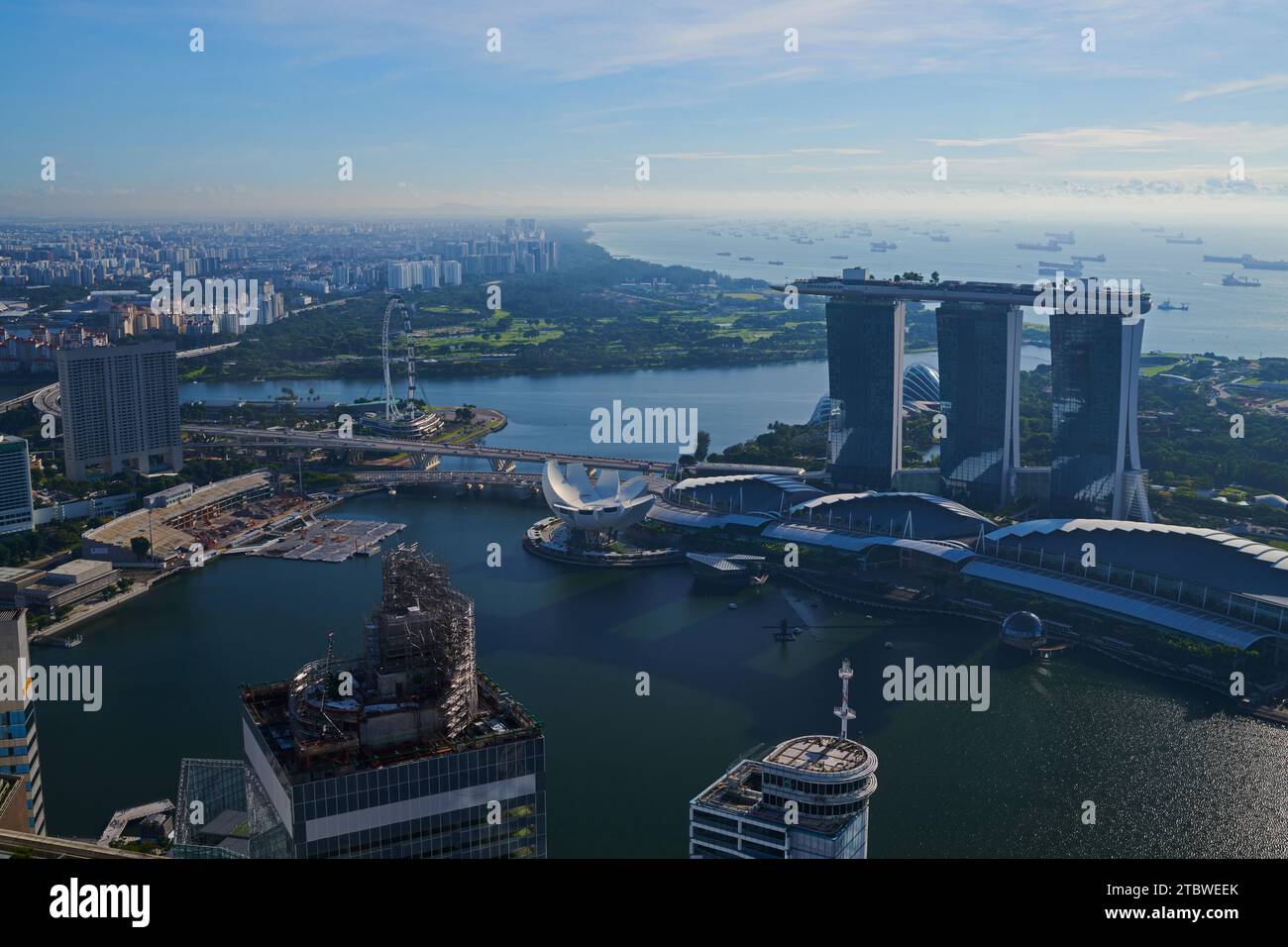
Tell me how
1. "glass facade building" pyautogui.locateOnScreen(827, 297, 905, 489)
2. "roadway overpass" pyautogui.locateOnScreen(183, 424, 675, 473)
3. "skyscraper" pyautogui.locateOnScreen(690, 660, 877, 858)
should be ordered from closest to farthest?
"skyscraper" pyautogui.locateOnScreen(690, 660, 877, 858) → "glass facade building" pyautogui.locateOnScreen(827, 297, 905, 489) → "roadway overpass" pyautogui.locateOnScreen(183, 424, 675, 473)

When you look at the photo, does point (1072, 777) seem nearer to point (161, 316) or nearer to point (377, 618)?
point (377, 618)

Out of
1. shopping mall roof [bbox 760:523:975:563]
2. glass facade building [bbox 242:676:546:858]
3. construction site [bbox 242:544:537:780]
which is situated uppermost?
construction site [bbox 242:544:537:780]

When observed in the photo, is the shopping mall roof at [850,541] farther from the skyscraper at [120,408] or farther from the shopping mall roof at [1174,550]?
the skyscraper at [120,408]

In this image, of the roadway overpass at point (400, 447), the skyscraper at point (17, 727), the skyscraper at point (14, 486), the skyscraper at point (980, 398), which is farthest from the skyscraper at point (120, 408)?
the skyscraper at point (980, 398)

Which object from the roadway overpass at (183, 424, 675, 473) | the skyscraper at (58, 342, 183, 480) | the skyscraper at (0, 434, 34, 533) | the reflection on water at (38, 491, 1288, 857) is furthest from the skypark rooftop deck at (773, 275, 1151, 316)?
the skyscraper at (0, 434, 34, 533)

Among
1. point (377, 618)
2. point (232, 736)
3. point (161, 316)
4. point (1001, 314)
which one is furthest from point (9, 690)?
point (161, 316)

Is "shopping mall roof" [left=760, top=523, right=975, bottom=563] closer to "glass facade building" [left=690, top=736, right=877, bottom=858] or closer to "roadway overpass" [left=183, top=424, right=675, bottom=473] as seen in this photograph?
"roadway overpass" [left=183, top=424, right=675, bottom=473]

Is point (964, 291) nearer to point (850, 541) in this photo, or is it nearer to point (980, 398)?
point (980, 398)

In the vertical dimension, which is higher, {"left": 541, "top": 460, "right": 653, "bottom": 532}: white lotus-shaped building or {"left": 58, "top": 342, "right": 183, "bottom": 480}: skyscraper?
{"left": 58, "top": 342, "right": 183, "bottom": 480}: skyscraper
